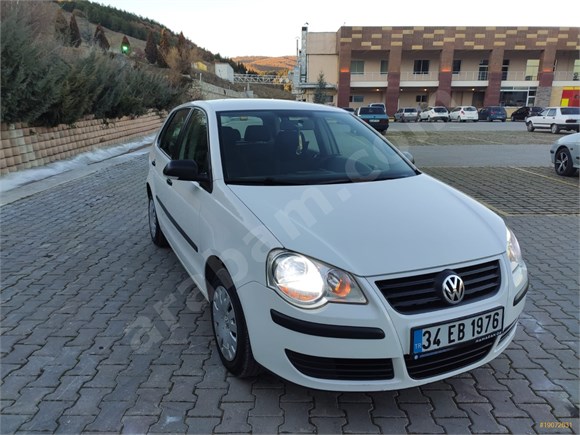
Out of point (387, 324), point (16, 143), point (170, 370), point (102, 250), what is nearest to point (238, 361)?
point (170, 370)

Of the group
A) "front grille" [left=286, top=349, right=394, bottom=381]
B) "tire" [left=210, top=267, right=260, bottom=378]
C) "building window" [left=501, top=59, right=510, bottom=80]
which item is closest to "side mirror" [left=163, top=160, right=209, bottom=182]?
"tire" [left=210, top=267, right=260, bottom=378]

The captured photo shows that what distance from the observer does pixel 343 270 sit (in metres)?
2.20

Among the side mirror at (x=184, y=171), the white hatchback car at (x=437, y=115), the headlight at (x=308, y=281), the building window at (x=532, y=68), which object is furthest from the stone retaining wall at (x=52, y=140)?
the building window at (x=532, y=68)

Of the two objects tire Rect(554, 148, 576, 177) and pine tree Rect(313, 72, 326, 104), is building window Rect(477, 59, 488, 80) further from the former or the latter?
tire Rect(554, 148, 576, 177)

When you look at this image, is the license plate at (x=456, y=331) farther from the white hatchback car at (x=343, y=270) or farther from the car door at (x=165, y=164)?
the car door at (x=165, y=164)

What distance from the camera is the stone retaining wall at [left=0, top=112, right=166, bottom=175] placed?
9.30 metres

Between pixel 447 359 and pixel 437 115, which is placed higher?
pixel 447 359

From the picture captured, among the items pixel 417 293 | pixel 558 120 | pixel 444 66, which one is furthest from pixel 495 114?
pixel 417 293

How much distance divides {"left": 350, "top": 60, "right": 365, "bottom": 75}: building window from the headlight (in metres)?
52.6

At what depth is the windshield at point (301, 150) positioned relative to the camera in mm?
3150

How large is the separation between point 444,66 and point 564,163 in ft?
143

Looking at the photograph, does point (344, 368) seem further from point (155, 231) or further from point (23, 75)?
point (23, 75)

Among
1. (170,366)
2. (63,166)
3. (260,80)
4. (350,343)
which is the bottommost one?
(63,166)

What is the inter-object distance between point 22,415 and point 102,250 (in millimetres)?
2870
